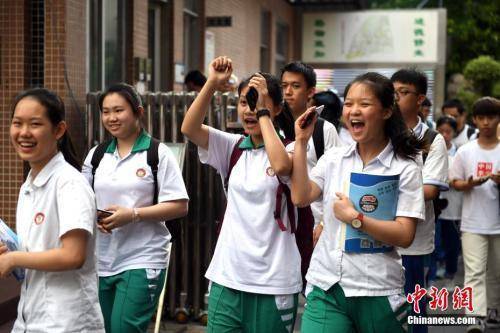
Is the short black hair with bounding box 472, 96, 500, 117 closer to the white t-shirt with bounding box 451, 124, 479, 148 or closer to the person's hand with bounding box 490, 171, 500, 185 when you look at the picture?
the person's hand with bounding box 490, 171, 500, 185

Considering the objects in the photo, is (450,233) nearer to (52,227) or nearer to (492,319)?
(492,319)

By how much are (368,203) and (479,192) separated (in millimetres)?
3939

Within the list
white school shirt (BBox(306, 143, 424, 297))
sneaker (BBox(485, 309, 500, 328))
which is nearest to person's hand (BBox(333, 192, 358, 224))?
white school shirt (BBox(306, 143, 424, 297))

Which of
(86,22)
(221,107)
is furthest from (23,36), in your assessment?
(221,107)

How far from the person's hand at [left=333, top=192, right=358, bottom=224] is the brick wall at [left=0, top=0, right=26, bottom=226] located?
523 cm

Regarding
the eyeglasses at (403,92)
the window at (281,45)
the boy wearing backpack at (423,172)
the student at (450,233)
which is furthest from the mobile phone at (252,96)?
the window at (281,45)

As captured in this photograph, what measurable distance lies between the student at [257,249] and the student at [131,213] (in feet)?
1.72

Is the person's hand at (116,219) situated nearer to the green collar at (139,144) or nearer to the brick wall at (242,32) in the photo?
the green collar at (139,144)

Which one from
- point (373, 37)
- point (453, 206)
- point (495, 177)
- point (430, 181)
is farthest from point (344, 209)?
point (373, 37)

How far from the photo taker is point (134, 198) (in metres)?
4.79

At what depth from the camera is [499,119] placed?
743cm

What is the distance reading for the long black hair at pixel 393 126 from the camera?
397 centimetres

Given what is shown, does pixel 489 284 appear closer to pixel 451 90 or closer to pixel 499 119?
pixel 499 119

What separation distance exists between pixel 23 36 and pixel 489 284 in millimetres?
5279
